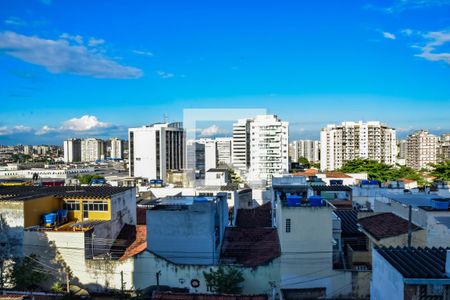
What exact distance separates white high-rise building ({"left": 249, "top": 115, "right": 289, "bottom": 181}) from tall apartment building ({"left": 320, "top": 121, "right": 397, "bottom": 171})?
24893 mm

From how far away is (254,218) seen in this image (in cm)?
2878

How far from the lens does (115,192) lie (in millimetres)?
22656

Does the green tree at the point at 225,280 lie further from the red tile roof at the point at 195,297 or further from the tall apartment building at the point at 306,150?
the tall apartment building at the point at 306,150

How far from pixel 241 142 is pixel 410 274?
78.5 metres

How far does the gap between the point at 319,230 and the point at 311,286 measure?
2.29 m

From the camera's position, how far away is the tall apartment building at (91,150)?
6314 inches

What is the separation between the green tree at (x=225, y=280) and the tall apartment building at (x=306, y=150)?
5037 inches

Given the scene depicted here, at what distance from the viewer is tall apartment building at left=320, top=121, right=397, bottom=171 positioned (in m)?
92.9

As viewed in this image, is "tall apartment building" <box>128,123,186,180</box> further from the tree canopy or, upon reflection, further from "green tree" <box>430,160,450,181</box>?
"green tree" <box>430,160,450,181</box>

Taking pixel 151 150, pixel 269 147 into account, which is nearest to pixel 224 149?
pixel 269 147

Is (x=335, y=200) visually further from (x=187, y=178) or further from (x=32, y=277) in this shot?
(x=187, y=178)

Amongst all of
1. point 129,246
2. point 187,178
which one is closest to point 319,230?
point 129,246

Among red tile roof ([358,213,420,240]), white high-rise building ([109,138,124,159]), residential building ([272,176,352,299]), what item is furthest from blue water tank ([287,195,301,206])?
white high-rise building ([109,138,124,159])

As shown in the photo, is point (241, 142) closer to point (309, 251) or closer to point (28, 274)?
point (28, 274)
